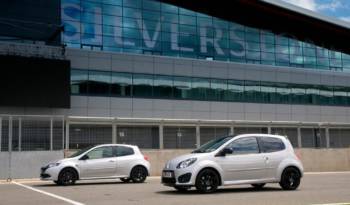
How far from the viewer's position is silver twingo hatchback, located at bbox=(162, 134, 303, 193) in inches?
596

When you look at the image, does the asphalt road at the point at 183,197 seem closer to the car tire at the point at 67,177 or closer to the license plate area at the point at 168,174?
the license plate area at the point at 168,174

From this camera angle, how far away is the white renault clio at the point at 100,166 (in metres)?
20.3

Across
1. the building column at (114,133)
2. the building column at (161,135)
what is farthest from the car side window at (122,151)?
the building column at (161,135)

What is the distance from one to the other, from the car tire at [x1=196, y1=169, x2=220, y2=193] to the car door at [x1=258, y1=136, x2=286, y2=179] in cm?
184

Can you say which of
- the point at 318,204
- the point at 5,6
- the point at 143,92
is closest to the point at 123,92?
the point at 143,92

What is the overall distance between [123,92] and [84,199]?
81.4ft

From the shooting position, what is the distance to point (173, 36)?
141 feet

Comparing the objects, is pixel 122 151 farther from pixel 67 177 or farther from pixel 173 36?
pixel 173 36

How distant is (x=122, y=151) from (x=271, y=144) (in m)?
7.02

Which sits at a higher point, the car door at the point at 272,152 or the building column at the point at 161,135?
the building column at the point at 161,135

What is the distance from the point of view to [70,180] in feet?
66.7

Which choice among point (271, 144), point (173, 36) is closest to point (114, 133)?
point (173, 36)

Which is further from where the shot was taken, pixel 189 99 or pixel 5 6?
pixel 189 99

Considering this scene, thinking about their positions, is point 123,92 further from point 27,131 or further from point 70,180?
point 70,180
